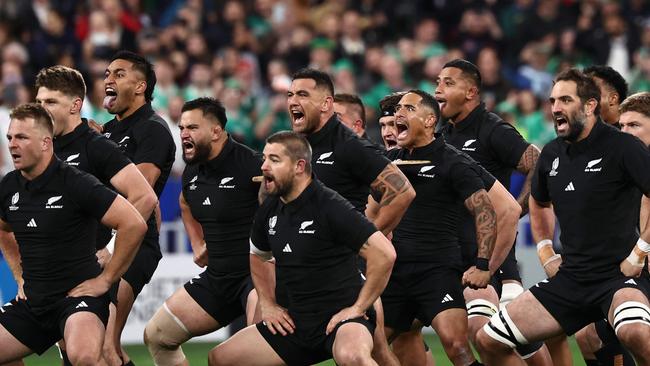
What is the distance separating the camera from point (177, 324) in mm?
11234

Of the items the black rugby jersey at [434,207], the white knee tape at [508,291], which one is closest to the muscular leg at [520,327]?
the black rugby jersey at [434,207]

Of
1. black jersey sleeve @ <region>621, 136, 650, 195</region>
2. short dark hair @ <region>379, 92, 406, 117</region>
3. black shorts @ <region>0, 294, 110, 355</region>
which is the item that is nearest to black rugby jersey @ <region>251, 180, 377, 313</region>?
black shorts @ <region>0, 294, 110, 355</region>

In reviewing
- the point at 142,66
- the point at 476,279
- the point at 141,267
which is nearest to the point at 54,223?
the point at 141,267

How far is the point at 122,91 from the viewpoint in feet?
38.3

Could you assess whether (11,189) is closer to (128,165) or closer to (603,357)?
(128,165)

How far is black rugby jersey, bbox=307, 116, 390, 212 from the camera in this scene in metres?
10.9

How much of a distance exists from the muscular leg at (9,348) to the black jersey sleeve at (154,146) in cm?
181

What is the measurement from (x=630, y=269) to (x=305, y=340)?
222 cm

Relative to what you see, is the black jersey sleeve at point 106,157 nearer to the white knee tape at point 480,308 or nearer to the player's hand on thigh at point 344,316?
the player's hand on thigh at point 344,316

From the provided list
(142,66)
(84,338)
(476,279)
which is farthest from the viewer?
(142,66)

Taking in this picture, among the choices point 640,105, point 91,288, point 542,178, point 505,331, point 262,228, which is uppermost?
point 640,105

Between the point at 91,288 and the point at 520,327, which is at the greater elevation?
the point at 91,288

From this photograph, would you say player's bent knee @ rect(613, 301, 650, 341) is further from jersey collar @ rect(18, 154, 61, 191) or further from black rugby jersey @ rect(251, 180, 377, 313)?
jersey collar @ rect(18, 154, 61, 191)

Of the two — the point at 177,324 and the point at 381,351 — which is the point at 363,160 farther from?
the point at 177,324
